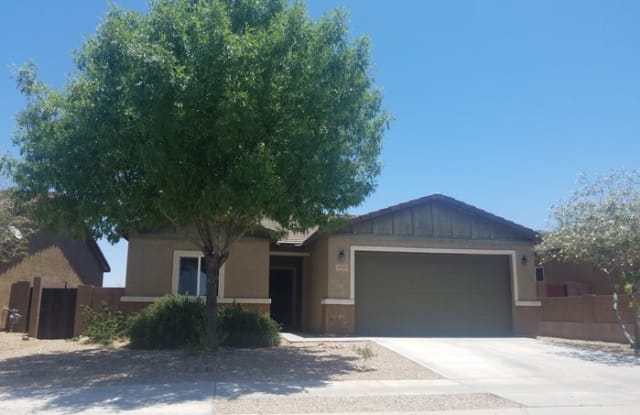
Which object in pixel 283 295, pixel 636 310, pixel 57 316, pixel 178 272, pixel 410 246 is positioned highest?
pixel 410 246

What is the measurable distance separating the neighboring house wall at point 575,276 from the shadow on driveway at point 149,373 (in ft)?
47.6

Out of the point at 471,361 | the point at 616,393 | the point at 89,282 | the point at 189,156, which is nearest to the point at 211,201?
the point at 189,156

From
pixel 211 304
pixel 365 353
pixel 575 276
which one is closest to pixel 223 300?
pixel 211 304

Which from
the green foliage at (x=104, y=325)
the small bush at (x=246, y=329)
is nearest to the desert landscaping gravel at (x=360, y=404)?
the small bush at (x=246, y=329)

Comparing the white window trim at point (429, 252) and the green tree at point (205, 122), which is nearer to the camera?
the green tree at point (205, 122)

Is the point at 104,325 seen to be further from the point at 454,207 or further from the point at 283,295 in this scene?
the point at 454,207

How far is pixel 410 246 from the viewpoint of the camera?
62.0ft

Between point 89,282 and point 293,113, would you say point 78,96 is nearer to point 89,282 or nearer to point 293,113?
point 293,113

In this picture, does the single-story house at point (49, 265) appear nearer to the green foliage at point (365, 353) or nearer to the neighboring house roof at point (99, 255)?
the neighboring house roof at point (99, 255)

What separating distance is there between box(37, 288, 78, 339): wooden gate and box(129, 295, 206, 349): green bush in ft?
12.4

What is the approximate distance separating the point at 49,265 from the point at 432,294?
15899 mm

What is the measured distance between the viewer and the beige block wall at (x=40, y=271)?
22053 mm

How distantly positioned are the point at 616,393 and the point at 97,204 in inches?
428

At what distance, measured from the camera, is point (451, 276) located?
63.8 ft
